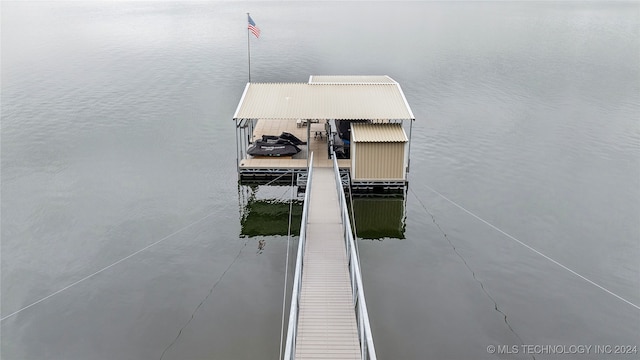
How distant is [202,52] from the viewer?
7525 cm

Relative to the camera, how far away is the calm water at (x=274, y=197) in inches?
806

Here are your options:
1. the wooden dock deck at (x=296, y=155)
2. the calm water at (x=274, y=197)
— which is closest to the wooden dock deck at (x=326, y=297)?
the calm water at (x=274, y=197)

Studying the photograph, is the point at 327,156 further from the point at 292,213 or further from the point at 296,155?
the point at 292,213

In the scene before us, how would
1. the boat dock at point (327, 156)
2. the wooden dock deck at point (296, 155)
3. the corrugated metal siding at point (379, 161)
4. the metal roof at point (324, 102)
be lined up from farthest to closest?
the wooden dock deck at point (296, 155) → the metal roof at point (324, 102) → the corrugated metal siding at point (379, 161) → the boat dock at point (327, 156)

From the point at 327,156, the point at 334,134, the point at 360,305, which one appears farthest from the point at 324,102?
the point at 360,305

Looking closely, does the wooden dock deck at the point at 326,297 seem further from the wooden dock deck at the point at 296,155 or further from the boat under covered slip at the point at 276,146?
the boat under covered slip at the point at 276,146

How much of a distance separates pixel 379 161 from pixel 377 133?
1691mm

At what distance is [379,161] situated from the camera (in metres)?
31.4

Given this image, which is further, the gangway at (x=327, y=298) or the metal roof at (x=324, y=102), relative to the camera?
the metal roof at (x=324, y=102)

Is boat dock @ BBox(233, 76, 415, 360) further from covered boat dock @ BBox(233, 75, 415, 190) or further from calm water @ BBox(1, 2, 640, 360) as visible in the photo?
calm water @ BBox(1, 2, 640, 360)

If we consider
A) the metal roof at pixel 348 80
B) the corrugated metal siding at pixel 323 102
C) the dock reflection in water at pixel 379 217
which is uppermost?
the metal roof at pixel 348 80

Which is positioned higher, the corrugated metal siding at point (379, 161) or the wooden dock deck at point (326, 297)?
the corrugated metal siding at point (379, 161)

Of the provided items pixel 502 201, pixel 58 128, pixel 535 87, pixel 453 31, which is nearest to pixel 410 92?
pixel 535 87

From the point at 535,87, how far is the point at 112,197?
145 ft
